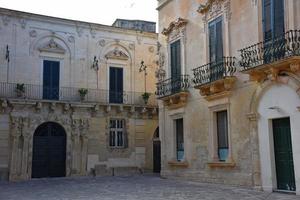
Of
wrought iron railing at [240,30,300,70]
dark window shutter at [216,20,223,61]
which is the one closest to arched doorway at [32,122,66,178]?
dark window shutter at [216,20,223,61]

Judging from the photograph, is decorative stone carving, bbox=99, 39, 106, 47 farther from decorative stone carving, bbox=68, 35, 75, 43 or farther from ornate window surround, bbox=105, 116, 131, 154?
ornate window surround, bbox=105, 116, 131, 154

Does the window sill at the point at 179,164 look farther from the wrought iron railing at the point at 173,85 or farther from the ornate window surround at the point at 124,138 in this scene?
the ornate window surround at the point at 124,138

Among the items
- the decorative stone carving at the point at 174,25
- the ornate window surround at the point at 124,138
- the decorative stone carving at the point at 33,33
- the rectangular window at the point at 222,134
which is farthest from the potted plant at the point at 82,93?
the rectangular window at the point at 222,134

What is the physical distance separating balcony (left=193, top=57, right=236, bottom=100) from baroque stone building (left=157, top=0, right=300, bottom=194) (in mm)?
35

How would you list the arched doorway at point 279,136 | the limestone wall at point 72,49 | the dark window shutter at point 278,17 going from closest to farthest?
1. the arched doorway at point 279,136
2. the dark window shutter at point 278,17
3. the limestone wall at point 72,49

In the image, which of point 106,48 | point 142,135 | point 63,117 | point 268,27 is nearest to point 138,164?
point 142,135

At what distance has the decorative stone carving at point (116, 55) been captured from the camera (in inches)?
901

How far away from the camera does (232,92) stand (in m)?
13.5

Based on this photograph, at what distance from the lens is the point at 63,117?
21.0 m

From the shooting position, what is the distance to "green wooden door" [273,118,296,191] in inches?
446

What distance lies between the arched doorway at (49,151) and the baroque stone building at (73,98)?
5 cm

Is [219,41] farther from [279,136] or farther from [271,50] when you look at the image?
[279,136]

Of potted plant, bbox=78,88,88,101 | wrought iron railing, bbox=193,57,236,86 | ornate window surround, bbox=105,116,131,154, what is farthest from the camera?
ornate window surround, bbox=105,116,131,154

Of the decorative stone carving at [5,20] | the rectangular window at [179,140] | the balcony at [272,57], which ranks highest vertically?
the decorative stone carving at [5,20]
